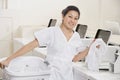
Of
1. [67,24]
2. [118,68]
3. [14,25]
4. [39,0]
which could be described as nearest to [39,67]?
[67,24]

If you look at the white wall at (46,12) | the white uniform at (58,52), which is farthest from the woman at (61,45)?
the white wall at (46,12)

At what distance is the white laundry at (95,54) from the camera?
2.15 metres

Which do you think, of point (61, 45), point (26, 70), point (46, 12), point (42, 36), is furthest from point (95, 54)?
point (46, 12)

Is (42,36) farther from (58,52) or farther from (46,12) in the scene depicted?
(46,12)

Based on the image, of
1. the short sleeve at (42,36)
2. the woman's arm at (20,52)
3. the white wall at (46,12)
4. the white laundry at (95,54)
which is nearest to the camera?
the woman's arm at (20,52)

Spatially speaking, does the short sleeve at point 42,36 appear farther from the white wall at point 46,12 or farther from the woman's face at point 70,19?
the white wall at point 46,12

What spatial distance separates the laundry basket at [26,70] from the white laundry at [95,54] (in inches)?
15.5

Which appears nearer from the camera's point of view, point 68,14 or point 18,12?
point 68,14

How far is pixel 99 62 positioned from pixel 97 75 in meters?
0.25

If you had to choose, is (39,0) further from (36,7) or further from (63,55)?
(63,55)

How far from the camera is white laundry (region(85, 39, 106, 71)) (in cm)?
215

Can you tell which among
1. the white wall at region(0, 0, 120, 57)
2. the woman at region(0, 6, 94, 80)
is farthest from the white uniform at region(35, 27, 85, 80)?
the white wall at region(0, 0, 120, 57)

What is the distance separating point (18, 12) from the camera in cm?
434

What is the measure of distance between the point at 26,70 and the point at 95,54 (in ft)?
2.08
